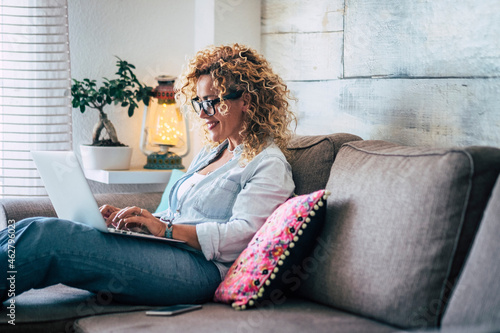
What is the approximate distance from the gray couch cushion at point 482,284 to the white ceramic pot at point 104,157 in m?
1.93

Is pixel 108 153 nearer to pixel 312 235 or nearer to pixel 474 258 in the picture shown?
pixel 312 235

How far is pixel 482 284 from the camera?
1.09m

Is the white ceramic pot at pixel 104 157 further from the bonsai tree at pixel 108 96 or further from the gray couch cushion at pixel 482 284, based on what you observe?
the gray couch cushion at pixel 482 284

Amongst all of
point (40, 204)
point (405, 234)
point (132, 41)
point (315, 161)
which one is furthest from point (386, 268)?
point (132, 41)

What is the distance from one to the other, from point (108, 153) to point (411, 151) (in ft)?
5.46

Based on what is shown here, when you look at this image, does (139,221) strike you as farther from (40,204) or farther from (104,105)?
(104,105)

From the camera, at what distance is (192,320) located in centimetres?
136

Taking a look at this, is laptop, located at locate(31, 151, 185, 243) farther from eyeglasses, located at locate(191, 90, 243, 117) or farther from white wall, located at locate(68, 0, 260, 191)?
white wall, located at locate(68, 0, 260, 191)

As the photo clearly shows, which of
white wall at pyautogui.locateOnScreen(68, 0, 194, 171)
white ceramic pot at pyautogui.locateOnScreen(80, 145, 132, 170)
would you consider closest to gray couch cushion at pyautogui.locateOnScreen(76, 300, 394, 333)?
white ceramic pot at pyautogui.locateOnScreen(80, 145, 132, 170)

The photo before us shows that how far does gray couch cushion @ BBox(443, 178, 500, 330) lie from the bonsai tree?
1981 mm

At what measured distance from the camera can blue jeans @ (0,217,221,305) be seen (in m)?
1.46

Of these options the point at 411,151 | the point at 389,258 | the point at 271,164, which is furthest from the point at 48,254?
the point at 411,151

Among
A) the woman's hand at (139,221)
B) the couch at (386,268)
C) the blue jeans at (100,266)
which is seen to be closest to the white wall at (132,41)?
the woman's hand at (139,221)

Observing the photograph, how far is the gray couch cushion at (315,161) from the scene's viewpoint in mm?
1776
